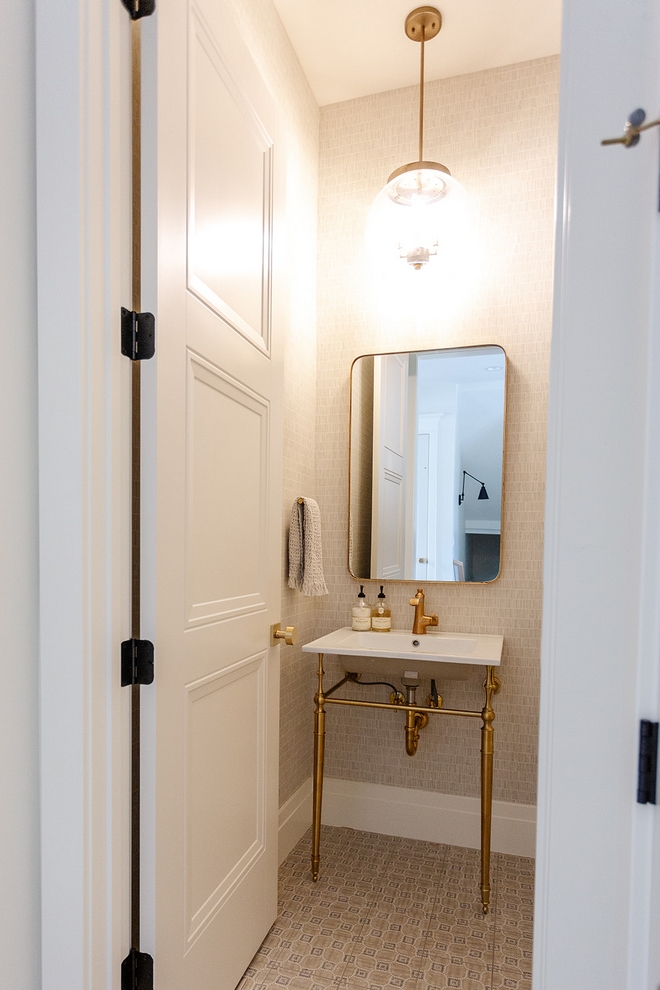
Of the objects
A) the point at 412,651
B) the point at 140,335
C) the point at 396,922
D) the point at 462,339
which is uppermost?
the point at 462,339

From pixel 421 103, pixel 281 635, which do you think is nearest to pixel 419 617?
pixel 281 635

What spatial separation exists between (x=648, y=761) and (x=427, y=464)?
192 cm

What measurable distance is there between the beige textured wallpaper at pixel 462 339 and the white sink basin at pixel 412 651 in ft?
0.42

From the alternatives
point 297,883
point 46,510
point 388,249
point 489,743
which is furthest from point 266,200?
point 297,883

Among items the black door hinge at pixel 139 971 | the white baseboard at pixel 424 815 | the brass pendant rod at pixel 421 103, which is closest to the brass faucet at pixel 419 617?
the white baseboard at pixel 424 815

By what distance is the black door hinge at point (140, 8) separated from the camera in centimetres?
119

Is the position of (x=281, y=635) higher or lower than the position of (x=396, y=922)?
higher

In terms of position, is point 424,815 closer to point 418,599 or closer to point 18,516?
point 418,599

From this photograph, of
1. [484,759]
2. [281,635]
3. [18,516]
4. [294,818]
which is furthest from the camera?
[294,818]

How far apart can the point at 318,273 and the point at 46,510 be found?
6.52 feet

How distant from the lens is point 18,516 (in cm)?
106

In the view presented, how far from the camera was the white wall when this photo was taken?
103 cm

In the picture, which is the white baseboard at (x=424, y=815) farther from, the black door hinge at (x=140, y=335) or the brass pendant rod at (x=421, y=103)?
the brass pendant rod at (x=421, y=103)

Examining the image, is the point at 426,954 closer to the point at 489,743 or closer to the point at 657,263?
the point at 489,743
